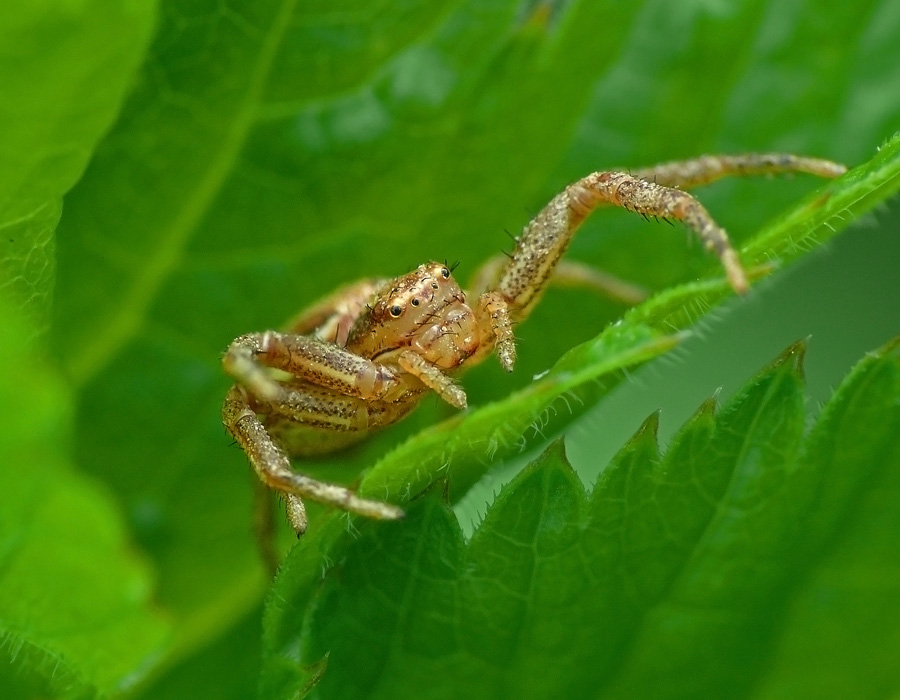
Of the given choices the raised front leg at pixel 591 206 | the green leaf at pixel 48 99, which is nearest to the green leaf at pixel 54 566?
the green leaf at pixel 48 99

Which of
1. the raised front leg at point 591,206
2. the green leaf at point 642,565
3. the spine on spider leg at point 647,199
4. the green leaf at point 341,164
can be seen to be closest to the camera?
the green leaf at point 642,565

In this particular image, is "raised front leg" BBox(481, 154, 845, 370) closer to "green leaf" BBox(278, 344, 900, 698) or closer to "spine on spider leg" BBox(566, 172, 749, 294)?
"spine on spider leg" BBox(566, 172, 749, 294)

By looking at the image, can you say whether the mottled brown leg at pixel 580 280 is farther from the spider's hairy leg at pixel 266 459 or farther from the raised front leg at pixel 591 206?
the spider's hairy leg at pixel 266 459

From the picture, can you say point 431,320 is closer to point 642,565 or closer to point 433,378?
point 433,378

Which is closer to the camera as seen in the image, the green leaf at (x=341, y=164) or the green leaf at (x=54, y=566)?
the green leaf at (x=54, y=566)

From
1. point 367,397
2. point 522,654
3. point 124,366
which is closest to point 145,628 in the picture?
point 522,654

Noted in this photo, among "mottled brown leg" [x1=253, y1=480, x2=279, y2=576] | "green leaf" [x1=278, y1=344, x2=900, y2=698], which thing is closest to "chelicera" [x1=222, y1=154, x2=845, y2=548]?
"mottled brown leg" [x1=253, y1=480, x2=279, y2=576]

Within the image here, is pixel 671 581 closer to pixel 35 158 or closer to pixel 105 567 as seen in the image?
pixel 105 567
